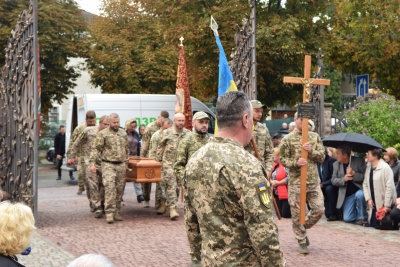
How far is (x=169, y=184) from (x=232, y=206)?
9749 mm

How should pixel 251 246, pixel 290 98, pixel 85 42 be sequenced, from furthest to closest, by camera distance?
1. pixel 85 42
2. pixel 290 98
3. pixel 251 246

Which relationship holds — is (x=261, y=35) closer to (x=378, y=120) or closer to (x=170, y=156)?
(x=378, y=120)

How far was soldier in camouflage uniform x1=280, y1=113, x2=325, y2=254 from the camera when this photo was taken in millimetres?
9883

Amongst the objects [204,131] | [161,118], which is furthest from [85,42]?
[204,131]

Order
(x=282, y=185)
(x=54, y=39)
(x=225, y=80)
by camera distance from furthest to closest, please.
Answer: (x=54, y=39) → (x=282, y=185) → (x=225, y=80)

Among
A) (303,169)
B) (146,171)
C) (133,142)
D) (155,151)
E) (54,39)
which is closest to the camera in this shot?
(303,169)

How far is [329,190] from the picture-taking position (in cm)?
1405

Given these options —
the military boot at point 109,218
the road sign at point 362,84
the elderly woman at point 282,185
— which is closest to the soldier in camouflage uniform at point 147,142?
the military boot at point 109,218

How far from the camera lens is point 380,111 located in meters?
16.5

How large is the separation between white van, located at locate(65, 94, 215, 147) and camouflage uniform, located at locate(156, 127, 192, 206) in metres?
10.7

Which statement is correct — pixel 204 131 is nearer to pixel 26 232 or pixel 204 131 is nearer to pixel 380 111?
pixel 26 232

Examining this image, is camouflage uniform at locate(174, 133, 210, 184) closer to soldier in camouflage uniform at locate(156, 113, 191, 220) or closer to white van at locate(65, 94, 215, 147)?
soldier in camouflage uniform at locate(156, 113, 191, 220)

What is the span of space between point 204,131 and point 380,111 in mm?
7616

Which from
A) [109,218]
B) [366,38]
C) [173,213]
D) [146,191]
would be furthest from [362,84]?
[366,38]
